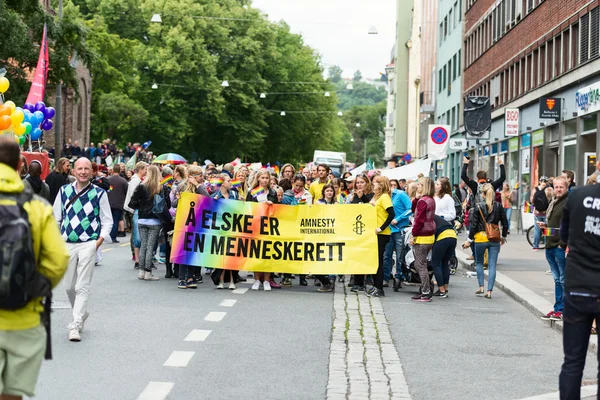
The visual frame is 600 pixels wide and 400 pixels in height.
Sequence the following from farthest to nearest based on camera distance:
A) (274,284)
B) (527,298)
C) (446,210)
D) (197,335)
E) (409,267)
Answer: (446,210)
(409,267)
(274,284)
(527,298)
(197,335)

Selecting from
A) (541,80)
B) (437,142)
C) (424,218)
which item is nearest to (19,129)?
(437,142)

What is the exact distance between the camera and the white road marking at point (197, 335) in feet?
34.7

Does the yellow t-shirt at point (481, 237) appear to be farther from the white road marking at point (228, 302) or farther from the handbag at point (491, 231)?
the white road marking at point (228, 302)

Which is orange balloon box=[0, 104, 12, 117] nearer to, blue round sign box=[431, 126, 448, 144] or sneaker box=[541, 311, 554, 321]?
blue round sign box=[431, 126, 448, 144]

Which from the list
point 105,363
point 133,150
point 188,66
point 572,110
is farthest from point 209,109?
point 105,363

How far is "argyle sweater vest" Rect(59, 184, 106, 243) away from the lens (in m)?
10.5

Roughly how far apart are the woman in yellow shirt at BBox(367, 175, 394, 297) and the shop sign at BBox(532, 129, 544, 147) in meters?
21.0

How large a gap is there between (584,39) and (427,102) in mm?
48440

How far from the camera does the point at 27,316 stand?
5.28 m

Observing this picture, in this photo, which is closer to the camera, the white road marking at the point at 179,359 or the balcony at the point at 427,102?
the white road marking at the point at 179,359

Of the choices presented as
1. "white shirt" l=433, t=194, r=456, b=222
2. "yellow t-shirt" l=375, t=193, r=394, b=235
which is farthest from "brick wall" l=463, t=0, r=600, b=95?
"yellow t-shirt" l=375, t=193, r=394, b=235

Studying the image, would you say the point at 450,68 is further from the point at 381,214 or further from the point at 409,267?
the point at 381,214

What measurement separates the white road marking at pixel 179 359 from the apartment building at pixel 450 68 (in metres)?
50.3

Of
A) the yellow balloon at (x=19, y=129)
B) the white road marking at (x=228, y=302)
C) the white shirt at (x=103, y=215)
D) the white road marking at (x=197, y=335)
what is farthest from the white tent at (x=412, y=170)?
the white shirt at (x=103, y=215)
